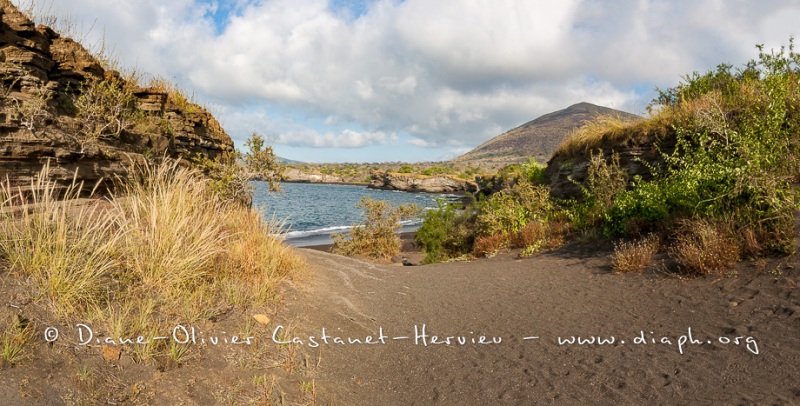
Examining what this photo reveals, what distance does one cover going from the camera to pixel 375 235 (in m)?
16.9

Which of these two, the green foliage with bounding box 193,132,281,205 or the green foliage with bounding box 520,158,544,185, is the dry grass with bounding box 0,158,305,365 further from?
the green foliage with bounding box 520,158,544,185

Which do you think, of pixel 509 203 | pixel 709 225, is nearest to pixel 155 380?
pixel 709 225

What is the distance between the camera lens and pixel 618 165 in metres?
13.7

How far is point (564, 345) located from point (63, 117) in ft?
29.8

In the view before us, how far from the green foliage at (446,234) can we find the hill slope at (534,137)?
11055 centimetres

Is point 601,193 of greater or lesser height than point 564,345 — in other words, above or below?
above

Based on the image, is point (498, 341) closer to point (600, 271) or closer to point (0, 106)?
point (600, 271)

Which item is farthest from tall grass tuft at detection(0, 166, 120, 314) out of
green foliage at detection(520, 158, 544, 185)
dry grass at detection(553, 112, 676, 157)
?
green foliage at detection(520, 158, 544, 185)

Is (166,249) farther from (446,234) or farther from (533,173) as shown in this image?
(533,173)

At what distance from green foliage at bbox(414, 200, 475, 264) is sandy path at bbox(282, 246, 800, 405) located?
27.8 feet

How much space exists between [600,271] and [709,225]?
2.08m
